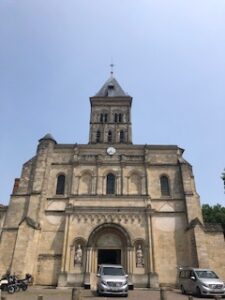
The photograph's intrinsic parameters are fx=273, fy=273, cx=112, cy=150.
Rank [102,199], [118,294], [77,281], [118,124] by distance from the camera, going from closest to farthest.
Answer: [118,294], [77,281], [102,199], [118,124]

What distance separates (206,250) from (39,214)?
44.9 feet

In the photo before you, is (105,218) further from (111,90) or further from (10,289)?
(111,90)

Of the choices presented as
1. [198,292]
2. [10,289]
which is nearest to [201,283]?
[198,292]

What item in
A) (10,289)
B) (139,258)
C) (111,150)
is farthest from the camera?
(111,150)

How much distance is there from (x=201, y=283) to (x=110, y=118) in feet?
86.9

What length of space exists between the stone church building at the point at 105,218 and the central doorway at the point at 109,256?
76mm

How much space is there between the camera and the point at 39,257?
21.9 metres

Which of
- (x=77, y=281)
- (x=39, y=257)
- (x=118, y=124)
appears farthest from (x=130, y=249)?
(x=118, y=124)

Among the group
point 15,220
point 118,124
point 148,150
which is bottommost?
point 15,220

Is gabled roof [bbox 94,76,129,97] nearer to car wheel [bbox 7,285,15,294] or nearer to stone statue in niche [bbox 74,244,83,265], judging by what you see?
stone statue in niche [bbox 74,244,83,265]

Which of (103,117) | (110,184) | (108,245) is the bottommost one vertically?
(108,245)

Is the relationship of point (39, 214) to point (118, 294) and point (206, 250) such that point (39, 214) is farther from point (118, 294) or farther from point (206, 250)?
point (206, 250)

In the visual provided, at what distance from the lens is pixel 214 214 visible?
120ft

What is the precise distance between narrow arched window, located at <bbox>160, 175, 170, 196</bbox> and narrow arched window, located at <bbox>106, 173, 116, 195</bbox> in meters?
4.48
